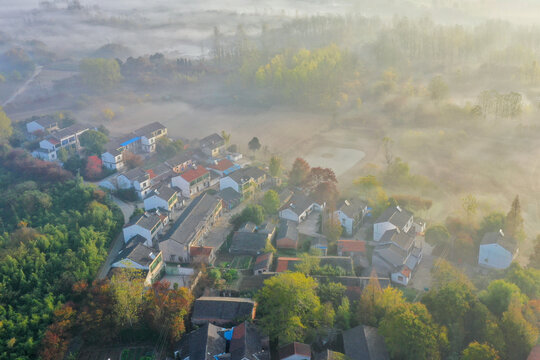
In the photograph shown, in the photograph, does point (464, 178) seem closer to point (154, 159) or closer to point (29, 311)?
point (154, 159)

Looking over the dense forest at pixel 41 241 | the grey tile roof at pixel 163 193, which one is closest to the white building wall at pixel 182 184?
the grey tile roof at pixel 163 193

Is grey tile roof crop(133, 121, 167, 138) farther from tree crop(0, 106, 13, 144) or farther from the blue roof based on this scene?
tree crop(0, 106, 13, 144)

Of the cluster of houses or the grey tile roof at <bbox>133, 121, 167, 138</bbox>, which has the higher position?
the grey tile roof at <bbox>133, 121, 167, 138</bbox>

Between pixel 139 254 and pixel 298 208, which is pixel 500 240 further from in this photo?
pixel 139 254

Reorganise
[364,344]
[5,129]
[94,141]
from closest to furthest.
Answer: [364,344] → [94,141] → [5,129]

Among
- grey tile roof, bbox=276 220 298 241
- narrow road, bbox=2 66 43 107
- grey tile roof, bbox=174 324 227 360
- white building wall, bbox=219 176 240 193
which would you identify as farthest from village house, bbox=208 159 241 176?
narrow road, bbox=2 66 43 107

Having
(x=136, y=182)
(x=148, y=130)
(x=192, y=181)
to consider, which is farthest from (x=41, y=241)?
(x=148, y=130)
